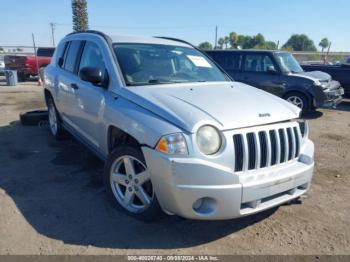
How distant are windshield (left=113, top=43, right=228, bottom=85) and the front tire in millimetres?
852

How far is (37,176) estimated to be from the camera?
180 inches

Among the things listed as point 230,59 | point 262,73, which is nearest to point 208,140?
point 262,73

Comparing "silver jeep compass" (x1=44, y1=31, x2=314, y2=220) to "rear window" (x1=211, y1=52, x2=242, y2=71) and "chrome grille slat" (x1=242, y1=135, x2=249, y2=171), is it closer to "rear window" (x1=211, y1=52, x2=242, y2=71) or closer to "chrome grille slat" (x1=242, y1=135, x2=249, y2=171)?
"chrome grille slat" (x1=242, y1=135, x2=249, y2=171)

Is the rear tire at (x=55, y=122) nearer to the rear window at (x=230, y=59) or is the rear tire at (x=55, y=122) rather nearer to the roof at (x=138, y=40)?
the roof at (x=138, y=40)

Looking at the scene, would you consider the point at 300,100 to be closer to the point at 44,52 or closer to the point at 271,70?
the point at 271,70

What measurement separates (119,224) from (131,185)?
403 mm

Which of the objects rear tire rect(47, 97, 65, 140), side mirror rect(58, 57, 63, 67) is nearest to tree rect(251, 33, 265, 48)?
rear tire rect(47, 97, 65, 140)

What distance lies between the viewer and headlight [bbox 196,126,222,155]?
2822 mm

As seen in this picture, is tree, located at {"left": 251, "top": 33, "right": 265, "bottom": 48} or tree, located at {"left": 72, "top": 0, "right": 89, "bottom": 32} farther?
tree, located at {"left": 251, "top": 33, "right": 265, "bottom": 48}

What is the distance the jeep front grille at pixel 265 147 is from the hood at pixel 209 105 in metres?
0.11

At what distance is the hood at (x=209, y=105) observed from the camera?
292 centimetres

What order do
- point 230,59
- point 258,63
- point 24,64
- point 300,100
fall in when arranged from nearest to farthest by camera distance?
1. point 300,100
2. point 258,63
3. point 230,59
4. point 24,64

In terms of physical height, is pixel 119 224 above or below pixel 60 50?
below

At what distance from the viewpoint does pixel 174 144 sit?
9.17ft
